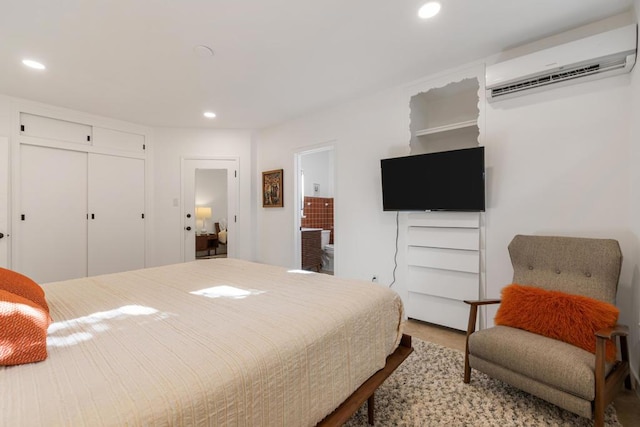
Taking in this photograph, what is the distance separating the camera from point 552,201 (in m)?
2.21

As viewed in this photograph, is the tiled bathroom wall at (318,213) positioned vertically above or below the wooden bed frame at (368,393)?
above

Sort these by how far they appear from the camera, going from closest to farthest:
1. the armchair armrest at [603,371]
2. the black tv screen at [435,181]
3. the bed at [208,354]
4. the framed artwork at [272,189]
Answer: the bed at [208,354], the armchair armrest at [603,371], the black tv screen at [435,181], the framed artwork at [272,189]

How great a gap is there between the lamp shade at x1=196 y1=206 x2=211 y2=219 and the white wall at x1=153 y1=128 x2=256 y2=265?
10.6 inches

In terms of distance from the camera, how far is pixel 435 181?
2.63 metres

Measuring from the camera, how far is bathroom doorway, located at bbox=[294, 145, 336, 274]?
498 cm

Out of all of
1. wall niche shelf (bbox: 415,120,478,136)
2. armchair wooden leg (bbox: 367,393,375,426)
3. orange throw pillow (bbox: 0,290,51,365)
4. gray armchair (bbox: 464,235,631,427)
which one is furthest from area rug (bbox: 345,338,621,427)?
wall niche shelf (bbox: 415,120,478,136)

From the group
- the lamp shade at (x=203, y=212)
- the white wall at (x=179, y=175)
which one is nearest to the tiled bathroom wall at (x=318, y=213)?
the white wall at (x=179, y=175)

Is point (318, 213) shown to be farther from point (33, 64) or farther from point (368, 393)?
point (368, 393)

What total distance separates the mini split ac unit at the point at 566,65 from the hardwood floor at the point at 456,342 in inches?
84.9

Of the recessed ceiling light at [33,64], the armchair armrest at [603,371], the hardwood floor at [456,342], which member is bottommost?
the hardwood floor at [456,342]

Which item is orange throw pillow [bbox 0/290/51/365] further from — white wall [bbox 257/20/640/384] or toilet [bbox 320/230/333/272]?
toilet [bbox 320/230/333/272]

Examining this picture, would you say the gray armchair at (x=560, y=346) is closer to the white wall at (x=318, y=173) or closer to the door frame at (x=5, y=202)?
the white wall at (x=318, y=173)

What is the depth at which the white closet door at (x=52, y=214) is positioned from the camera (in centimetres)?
335

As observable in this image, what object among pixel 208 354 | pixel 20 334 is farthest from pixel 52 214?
pixel 208 354
